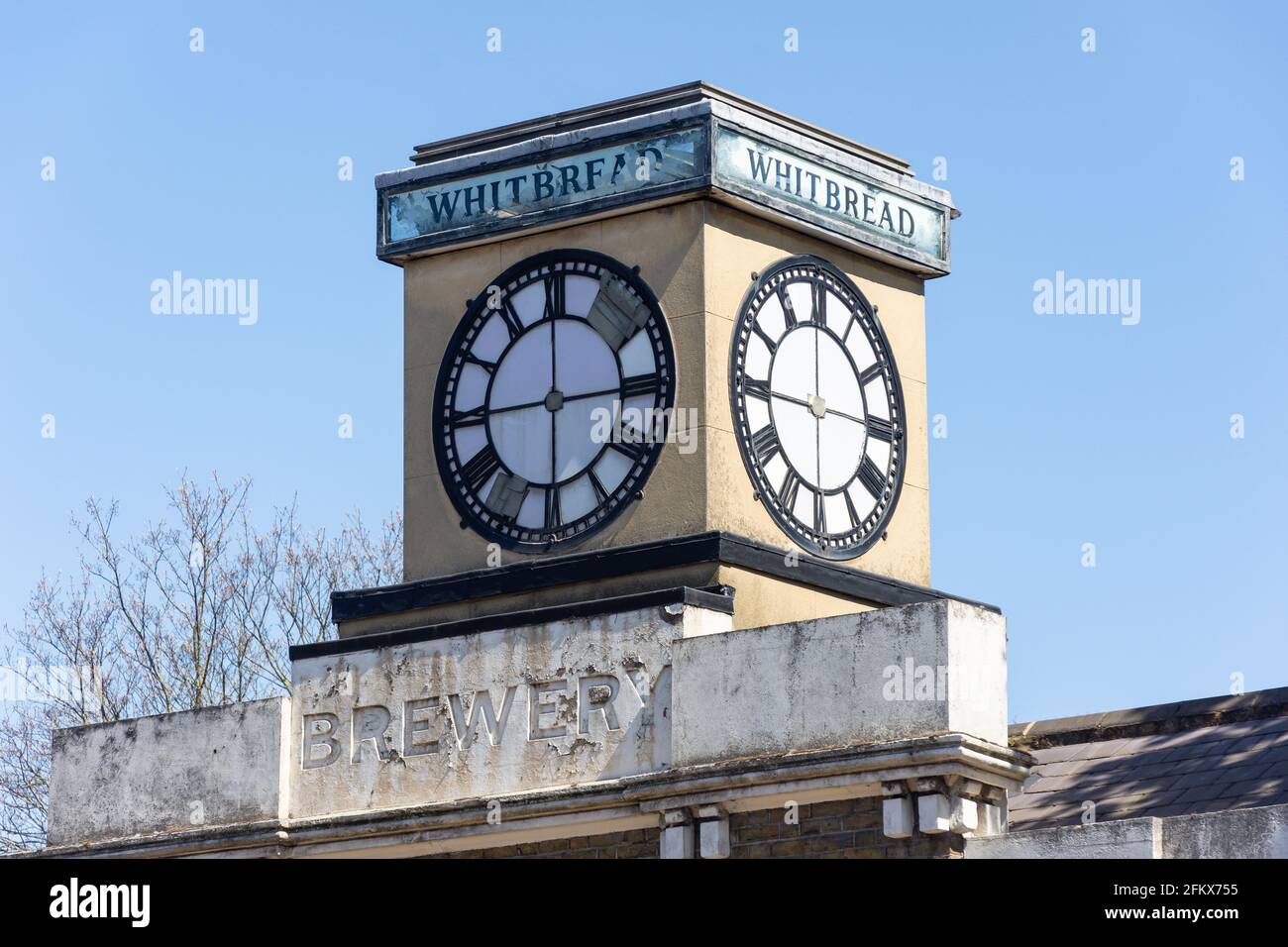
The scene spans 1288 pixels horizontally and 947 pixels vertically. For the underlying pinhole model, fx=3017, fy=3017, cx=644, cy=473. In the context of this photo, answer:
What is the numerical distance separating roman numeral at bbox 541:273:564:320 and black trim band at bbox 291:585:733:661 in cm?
247

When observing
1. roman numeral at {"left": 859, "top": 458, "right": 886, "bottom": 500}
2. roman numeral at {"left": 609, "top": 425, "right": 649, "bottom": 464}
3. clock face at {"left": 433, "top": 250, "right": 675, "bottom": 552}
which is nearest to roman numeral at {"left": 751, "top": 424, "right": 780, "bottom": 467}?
clock face at {"left": 433, "top": 250, "right": 675, "bottom": 552}

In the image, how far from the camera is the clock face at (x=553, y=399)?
76.6ft

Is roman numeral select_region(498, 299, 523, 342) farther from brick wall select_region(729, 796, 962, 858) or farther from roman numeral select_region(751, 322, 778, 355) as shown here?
brick wall select_region(729, 796, 962, 858)

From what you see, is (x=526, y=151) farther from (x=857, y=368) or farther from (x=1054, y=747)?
(x=1054, y=747)

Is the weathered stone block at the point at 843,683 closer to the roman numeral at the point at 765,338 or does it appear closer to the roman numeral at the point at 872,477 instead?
the roman numeral at the point at 765,338

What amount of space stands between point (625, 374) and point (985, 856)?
5.15 metres

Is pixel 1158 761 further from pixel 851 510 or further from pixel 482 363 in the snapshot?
pixel 482 363

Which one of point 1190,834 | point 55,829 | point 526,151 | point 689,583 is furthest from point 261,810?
point 1190,834

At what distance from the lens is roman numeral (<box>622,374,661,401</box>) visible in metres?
23.3

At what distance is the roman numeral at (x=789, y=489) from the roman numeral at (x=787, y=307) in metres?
1.19

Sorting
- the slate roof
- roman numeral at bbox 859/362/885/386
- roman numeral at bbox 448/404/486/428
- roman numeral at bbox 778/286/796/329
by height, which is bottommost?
the slate roof

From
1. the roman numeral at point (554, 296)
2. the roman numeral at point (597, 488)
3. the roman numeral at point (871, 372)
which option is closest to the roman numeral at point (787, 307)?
the roman numeral at point (871, 372)

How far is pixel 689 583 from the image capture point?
22594 mm
